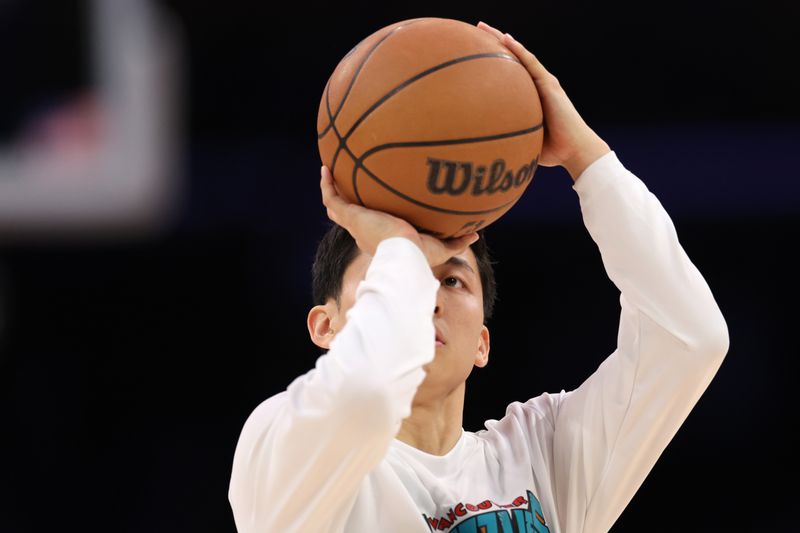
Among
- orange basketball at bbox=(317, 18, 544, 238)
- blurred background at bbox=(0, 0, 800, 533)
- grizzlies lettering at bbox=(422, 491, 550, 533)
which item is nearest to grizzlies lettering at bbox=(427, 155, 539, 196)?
orange basketball at bbox=(317, 18, 544, 238)

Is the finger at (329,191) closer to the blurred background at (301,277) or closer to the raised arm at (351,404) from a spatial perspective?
the raised arm at (351,404)

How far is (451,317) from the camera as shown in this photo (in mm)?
2824

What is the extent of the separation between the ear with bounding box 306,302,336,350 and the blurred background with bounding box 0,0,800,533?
3.20 m

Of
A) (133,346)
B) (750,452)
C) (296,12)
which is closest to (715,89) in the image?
(750,452)

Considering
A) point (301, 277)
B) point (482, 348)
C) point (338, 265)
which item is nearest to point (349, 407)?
point (338, 265)

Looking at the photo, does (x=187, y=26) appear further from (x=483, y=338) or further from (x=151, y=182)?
(x=483, y=338)

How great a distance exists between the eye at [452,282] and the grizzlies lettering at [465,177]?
0.40 meters

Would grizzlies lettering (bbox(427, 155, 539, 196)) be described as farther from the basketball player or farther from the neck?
the neck

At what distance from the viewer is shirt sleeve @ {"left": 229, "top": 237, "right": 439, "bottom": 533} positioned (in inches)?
89.8

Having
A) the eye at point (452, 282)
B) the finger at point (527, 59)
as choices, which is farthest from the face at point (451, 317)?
the finger at point (527, 59)

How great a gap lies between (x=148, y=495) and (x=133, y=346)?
94cm

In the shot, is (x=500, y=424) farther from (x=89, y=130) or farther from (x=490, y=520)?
(x=89, y=130)

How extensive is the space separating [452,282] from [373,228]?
0.42 m

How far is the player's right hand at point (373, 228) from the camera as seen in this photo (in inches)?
99.5
